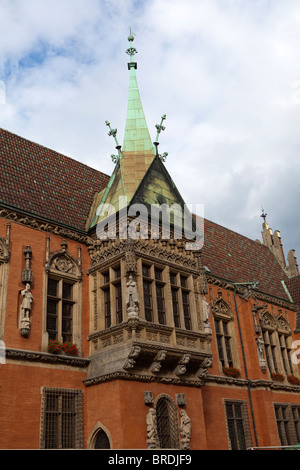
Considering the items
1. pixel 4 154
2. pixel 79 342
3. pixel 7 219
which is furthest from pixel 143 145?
pixel 79 342

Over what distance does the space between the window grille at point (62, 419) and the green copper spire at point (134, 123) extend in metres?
10.5

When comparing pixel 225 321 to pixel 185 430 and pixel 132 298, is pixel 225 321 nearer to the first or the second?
pixel 185 430

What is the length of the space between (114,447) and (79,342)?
3629 mm

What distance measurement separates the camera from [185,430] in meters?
15.5

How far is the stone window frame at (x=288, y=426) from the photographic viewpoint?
847 inches

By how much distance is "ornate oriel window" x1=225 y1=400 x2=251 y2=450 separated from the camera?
64.1ft

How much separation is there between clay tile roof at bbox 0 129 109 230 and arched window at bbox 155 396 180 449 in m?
7.08

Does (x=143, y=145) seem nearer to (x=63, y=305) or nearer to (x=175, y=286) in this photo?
(x=175, y=286)

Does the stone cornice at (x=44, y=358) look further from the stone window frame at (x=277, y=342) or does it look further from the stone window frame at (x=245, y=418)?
the stone window frame at (x=277, y=342)

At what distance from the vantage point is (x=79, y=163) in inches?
851

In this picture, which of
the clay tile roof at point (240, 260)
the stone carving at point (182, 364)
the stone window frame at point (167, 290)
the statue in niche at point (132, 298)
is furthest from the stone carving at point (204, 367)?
the clay tile roof at point (240, 260)

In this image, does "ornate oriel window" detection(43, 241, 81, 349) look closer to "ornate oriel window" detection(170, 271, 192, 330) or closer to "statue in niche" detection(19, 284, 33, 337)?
"statue in niche" detection(19, 284, 33, 337)

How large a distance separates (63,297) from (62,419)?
4007 mm

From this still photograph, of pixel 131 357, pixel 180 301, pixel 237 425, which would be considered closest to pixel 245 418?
pixel 237 425
